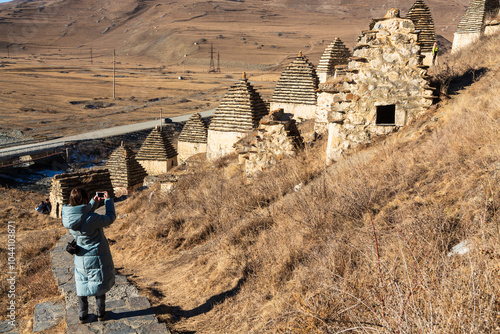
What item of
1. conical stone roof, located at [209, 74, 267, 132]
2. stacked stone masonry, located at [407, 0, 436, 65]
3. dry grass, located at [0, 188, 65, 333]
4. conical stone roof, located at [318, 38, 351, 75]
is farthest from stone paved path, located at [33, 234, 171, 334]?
stacked stone masonry, located at [407, 0, 436, 65]

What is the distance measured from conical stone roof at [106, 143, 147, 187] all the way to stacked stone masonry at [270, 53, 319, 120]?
7796 millimetres

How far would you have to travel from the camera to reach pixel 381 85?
28.6 feet

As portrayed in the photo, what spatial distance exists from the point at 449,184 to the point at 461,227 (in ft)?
3.07

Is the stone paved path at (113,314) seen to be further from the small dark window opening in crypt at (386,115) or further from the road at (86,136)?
the road at (86,136)

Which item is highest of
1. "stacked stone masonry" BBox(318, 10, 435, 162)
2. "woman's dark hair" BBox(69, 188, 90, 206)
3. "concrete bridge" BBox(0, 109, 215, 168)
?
"stacked stone masonry" BBox(318, 10, 435, 162)

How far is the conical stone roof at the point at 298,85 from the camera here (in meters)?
20.5

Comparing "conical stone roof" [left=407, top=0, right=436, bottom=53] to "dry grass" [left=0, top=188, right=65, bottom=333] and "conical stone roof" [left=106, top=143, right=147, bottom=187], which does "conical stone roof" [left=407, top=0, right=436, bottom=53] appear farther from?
"dry grass" [left=0, top=188, right=65, bottom=333]

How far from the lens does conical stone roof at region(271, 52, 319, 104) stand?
20.5 m

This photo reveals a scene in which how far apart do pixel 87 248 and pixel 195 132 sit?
827 inches

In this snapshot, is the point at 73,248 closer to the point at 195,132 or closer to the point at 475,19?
the point at 195,132

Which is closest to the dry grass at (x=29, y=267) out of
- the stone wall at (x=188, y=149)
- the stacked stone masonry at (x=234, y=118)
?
the stacked stone masonry at (x=234, y=118)

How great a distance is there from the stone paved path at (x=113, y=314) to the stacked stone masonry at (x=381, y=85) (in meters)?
5.15

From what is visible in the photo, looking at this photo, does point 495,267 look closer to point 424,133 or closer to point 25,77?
point 424,133

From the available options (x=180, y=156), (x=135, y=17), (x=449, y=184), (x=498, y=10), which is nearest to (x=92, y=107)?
(x=180, y=156)
